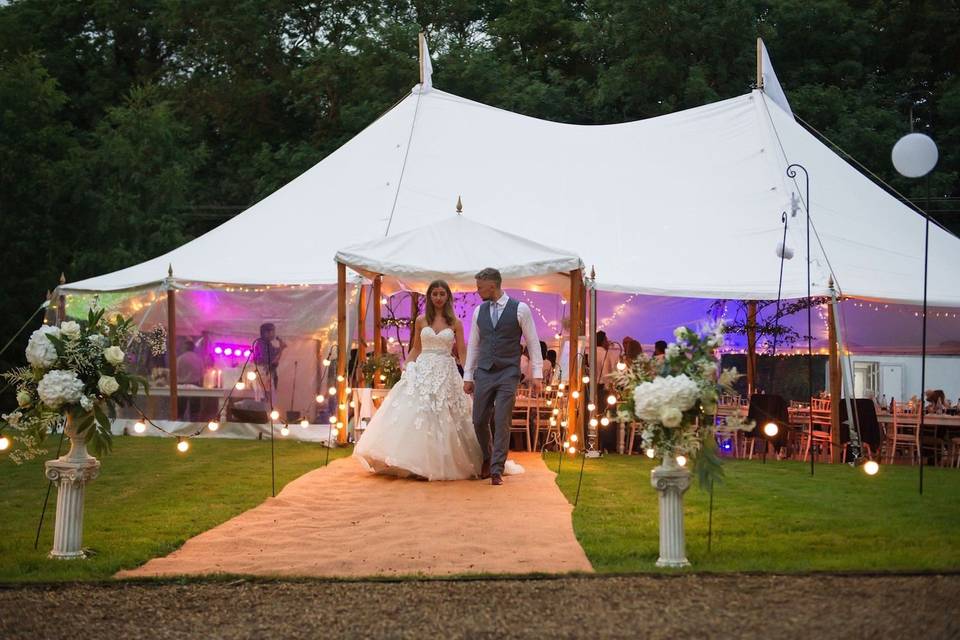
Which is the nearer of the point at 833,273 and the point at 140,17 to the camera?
the point at 833,273

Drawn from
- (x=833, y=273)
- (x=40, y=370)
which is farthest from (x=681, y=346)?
(x=833, y=273)

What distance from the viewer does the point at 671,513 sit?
18.1ft

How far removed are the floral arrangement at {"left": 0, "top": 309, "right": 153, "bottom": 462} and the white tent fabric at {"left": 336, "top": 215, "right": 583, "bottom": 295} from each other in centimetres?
548

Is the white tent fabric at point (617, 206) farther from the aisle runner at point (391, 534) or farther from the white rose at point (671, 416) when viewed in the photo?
the white rose at point (671, 416)

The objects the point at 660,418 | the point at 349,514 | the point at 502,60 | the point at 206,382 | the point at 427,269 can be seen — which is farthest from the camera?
the point at 502,60

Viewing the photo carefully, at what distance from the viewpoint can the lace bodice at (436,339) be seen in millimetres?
9164

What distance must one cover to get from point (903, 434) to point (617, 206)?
4451 mm

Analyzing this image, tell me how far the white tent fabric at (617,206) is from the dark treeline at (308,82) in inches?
300

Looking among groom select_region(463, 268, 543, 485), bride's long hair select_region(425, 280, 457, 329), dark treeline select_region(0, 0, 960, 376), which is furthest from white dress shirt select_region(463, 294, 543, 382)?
dark treeline select_region(0, 0, 960, 376)

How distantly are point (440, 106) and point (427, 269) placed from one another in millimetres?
5508

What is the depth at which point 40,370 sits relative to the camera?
602 cm

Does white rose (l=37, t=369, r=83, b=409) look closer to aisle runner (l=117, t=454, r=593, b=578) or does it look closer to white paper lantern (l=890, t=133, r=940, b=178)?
aisle runner (l=117, t=454, r=593, b=578)

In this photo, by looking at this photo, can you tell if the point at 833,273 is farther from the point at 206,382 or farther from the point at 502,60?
the point at 502,60

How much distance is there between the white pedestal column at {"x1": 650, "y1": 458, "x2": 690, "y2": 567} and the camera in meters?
5.49
